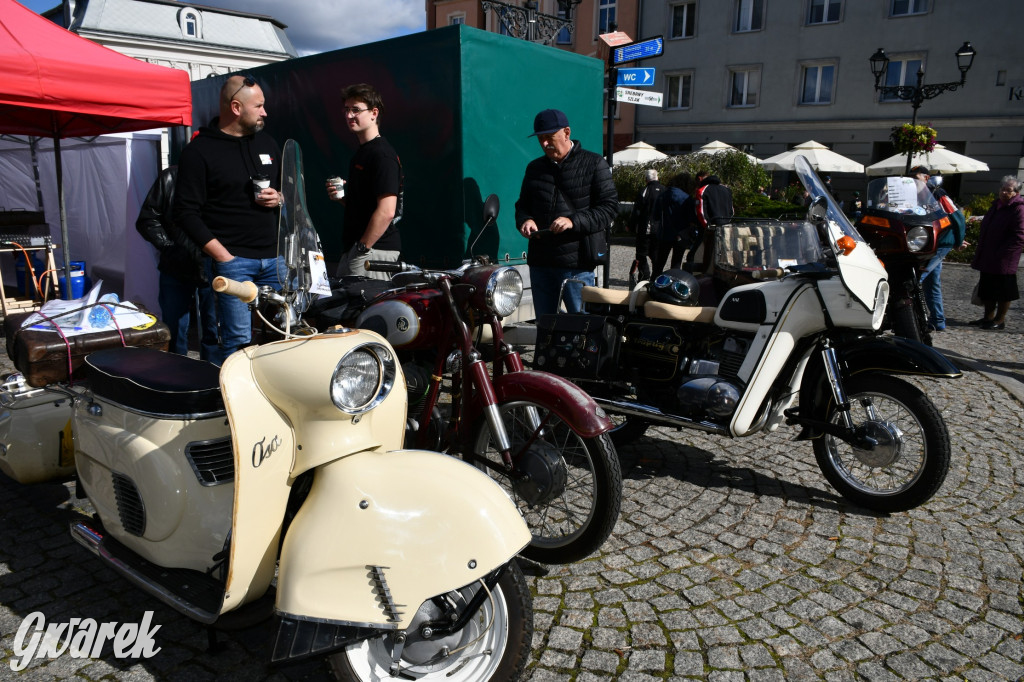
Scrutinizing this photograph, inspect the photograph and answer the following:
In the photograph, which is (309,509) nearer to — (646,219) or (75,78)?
(75,78)

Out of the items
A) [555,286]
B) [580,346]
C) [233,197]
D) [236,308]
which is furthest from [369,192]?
[580,346]

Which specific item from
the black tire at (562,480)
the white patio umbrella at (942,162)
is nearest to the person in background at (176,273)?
the black tire at (562,480)

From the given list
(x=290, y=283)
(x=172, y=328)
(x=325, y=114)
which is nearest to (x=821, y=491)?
(x=290, y=283)

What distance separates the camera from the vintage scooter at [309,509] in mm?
1827

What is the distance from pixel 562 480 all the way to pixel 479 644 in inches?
33.2

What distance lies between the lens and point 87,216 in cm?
823

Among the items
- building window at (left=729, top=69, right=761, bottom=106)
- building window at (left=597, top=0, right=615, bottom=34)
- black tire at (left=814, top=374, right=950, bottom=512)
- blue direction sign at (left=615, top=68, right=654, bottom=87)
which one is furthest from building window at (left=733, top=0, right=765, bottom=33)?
black tire at (left=814, top=374, right=950, bottom=512)

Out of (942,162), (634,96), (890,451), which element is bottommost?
(890,451)

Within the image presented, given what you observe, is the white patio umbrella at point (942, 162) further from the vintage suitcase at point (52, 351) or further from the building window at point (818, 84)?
the vintage suitcase at point (52, 351)

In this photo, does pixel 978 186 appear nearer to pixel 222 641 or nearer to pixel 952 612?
pixel 952 612

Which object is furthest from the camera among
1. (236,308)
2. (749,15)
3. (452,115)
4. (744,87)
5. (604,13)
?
(604,13)

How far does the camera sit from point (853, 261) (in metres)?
3.30

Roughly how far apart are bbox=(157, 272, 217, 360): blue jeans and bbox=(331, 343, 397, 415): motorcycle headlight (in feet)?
8.99

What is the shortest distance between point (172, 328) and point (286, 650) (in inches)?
143
